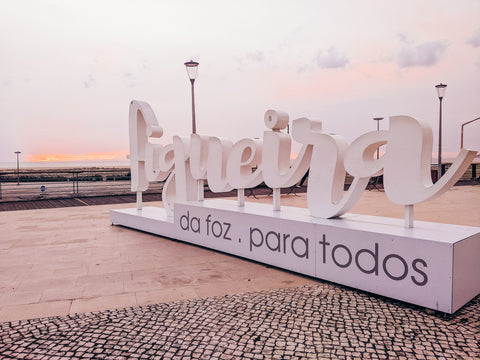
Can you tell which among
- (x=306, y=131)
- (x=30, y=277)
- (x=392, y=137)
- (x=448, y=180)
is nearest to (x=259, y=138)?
(x=306, y=131)

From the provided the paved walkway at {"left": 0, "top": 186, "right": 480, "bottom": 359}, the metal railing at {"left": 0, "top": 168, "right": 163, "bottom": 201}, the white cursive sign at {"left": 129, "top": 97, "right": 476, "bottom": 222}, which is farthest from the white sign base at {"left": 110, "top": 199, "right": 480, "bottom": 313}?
the metal railing at {"left": 0, "top": 168, "right": 163, "bottom": 201}

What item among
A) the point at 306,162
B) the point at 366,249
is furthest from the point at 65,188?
the point at 366,249

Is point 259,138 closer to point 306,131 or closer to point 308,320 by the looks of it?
point 306,131

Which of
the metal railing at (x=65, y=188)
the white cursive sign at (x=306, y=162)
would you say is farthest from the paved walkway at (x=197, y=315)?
the metal railing at (x=65, y=188)

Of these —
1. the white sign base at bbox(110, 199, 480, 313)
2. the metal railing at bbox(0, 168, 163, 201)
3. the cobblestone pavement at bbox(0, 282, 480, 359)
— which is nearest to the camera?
the cobblestone pavement at bbox(0, 282, 480, 359)

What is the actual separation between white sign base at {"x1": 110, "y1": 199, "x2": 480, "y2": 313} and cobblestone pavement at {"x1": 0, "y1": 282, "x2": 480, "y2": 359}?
25 cm

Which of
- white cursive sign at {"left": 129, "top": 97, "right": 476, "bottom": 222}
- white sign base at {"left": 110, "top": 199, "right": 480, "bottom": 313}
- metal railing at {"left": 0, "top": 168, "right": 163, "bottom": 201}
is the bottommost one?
metal railing at {"left": 0, "top": 168, "right": 163, "bottom": 201}

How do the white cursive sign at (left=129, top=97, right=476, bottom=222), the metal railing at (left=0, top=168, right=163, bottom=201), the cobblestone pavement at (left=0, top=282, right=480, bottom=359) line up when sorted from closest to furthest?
the cobblestone pavement at (left=0, top=282, right=480, bottom=359) → the white cursive sign at (left=129, top=97, right=476, bottom=222) → the metal railing at (left=0, top=168, right=163, bottom=201)

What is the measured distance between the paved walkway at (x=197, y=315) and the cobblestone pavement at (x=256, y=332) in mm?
11

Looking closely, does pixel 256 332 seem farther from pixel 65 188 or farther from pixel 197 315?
pixel 65 188

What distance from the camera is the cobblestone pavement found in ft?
11.3

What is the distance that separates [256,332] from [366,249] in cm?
200

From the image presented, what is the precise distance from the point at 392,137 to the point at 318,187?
1.49 m

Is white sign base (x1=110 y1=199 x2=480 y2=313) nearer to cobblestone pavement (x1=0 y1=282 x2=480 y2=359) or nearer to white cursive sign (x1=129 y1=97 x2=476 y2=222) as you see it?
cobblestone pavement (x1=0 y1=282 x2=480 y2=359)
